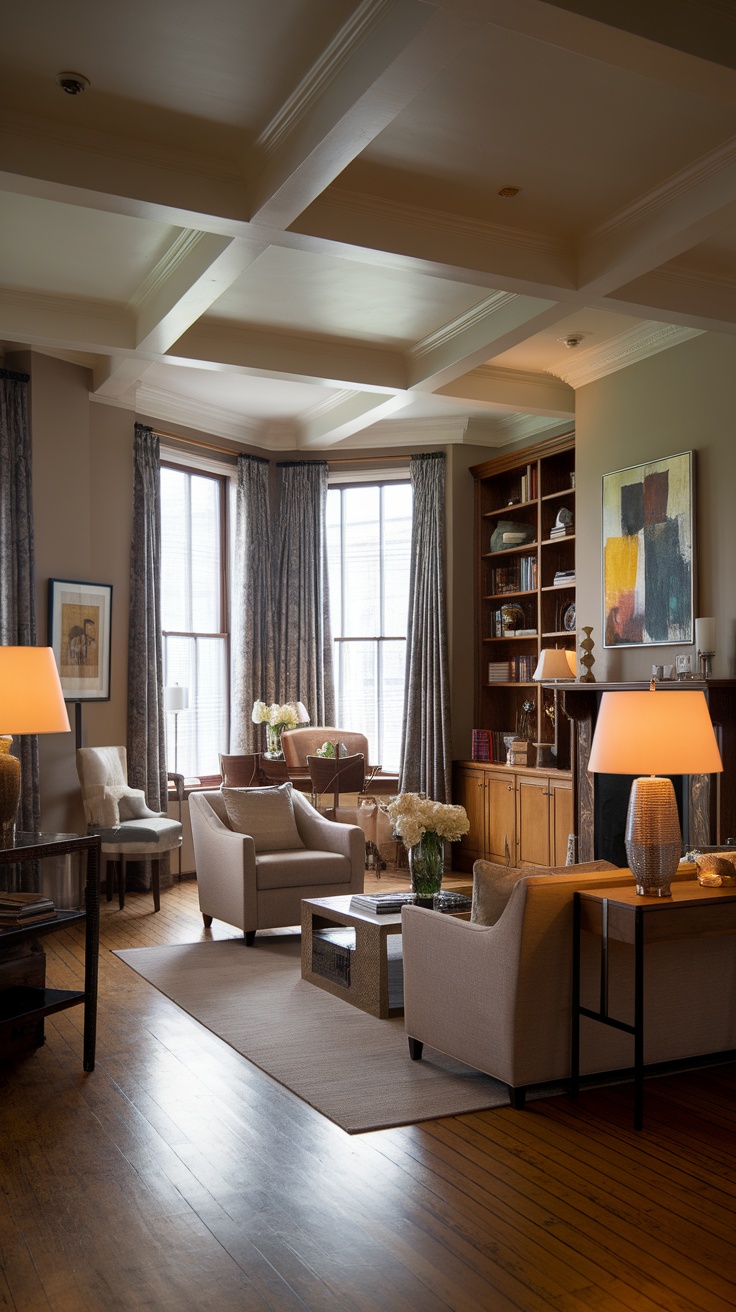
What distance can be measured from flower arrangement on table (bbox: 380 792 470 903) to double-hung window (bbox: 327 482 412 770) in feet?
14.6

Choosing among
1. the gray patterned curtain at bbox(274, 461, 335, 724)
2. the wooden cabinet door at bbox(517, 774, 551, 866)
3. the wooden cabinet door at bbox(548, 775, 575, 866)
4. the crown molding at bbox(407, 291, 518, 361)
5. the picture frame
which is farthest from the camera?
the gray patterned curtain at bbox(274, 461, 335, 724)

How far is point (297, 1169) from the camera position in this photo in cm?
314

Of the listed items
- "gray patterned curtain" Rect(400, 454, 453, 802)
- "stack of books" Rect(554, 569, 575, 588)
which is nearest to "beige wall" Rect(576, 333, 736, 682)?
"stack of books" Rect(554, 569, 575, 588)

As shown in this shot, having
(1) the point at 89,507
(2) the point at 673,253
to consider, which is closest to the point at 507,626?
(1) the point at 89,507

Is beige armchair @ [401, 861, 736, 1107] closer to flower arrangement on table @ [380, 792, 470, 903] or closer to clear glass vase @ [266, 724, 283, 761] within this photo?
flower arrangement on table @ [380, 792, 470, 903]

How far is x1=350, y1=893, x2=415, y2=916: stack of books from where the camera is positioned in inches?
192

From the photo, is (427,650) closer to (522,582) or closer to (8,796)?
(522,582)

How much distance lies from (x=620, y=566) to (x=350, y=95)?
3.79 m

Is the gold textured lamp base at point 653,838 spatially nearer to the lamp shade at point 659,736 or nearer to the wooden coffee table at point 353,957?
the lamp shade at point 659,736

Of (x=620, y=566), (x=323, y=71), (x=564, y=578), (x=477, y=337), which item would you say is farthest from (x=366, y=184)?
(x=564, y=578)

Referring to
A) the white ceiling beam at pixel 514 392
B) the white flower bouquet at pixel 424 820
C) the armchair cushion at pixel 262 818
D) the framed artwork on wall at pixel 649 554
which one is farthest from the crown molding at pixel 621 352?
the armchair cushion at pixel 262 818

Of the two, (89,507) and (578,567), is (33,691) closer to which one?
(89,507)

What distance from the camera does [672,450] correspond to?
6.36 metres

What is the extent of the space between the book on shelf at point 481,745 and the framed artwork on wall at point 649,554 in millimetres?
1982
